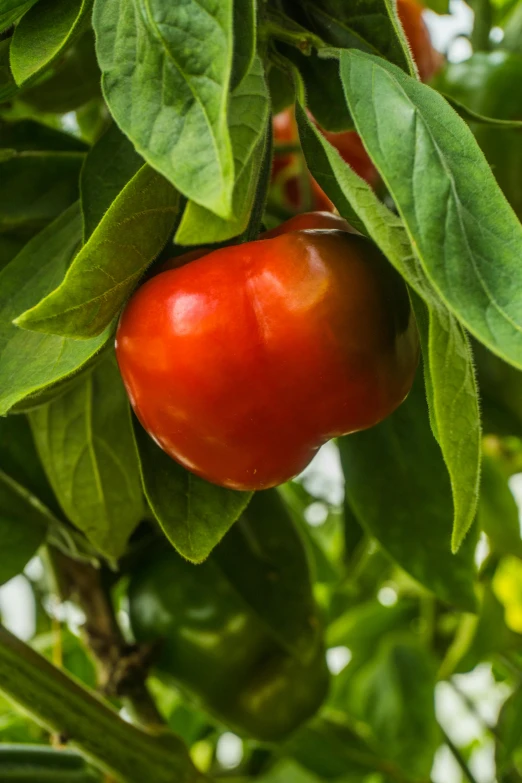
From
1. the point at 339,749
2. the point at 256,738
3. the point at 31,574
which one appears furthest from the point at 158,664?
the point at 31,574

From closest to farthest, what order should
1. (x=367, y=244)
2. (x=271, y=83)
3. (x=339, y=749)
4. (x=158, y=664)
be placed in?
(x=367, y=244)
(x=271, y=83)
(x=158, y=664)
(x=339, y=749)

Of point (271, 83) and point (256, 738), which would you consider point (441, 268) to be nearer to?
point (271, 83)

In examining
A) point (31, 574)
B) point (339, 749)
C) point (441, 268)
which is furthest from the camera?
point (31, 574)

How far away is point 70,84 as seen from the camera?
680mm

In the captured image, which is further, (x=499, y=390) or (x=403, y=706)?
(x=403, y=706)

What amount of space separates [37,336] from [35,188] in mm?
194

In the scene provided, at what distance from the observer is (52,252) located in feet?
1.72

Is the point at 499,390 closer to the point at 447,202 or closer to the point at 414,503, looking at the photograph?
the point at 414,503

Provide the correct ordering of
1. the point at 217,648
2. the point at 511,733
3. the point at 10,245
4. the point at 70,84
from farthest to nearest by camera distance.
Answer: the point at 511,733, the point at 217,648, the point at 70,84, the point at 10,245

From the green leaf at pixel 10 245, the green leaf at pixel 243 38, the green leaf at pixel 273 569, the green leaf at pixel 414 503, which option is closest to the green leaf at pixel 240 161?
the green leaf at pixel 243 38

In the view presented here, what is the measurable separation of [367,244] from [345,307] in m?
0.04

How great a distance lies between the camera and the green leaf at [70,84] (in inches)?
25.3

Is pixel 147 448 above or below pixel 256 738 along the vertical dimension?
above

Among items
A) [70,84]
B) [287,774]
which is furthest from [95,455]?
[287,774]
